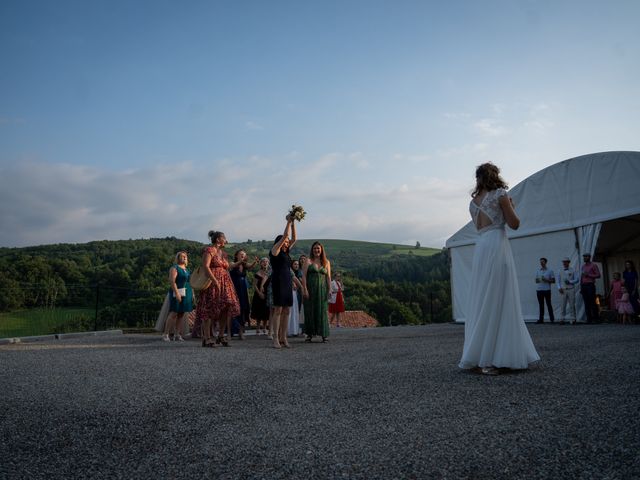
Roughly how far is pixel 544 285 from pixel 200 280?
10.9 m

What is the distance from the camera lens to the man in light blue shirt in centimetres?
1510

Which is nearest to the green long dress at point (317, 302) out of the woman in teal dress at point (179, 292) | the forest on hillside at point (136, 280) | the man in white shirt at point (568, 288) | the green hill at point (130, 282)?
the green hill at point (130, 282)

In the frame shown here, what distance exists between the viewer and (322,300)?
10.2m

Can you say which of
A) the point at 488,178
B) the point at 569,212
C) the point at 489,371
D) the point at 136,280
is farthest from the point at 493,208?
the point at 136,280

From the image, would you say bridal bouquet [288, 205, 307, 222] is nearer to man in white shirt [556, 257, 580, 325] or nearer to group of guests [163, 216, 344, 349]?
group of guests [163, 216, 344, 349]

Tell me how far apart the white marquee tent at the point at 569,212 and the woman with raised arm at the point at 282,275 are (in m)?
10.6

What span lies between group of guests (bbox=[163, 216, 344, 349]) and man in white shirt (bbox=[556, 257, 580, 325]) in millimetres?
8433

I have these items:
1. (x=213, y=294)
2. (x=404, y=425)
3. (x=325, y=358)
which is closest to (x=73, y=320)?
(x=213, y=294)

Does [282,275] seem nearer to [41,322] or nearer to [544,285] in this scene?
[41,322]

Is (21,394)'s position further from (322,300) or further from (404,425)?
(322,300)

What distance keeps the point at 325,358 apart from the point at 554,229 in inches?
474

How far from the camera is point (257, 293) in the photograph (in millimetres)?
12672

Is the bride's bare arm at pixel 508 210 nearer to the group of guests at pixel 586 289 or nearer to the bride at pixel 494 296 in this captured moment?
the bride at pixel 494 296

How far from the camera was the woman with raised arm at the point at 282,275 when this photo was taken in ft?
28.8
